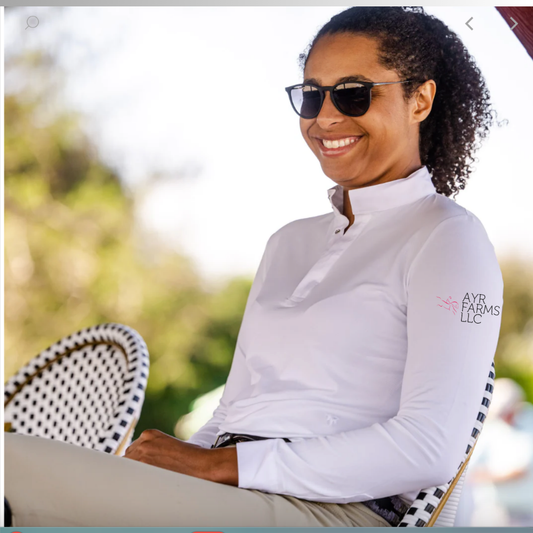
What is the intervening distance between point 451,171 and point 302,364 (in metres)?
0.85

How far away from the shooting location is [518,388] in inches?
181

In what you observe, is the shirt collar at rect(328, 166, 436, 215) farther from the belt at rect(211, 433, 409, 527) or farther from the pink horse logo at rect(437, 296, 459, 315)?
the belt at rect(211, 433, 409, 527)

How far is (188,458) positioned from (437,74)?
4.07ft

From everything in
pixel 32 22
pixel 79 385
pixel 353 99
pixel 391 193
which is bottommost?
pixel 79 385

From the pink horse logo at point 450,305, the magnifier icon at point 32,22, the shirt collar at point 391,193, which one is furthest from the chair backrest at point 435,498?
the magnifier icon at point 32,22

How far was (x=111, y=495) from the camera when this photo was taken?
4.39 ft

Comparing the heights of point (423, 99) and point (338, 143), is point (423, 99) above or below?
above

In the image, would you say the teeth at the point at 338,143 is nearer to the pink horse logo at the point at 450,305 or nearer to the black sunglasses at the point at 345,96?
the black sunglasses at the point at 345,96

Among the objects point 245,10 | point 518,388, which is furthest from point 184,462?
point 518,388

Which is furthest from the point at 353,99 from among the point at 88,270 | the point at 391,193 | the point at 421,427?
the point at 88,270

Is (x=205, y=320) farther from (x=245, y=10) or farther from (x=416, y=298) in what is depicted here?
(x=416, y=298)

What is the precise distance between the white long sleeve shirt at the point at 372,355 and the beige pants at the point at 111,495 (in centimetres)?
6

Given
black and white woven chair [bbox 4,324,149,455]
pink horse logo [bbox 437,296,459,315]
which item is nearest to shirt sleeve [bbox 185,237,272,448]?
black and white woven chair [bbox 4,324,149,455]

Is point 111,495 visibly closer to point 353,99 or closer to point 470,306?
point 470,306
